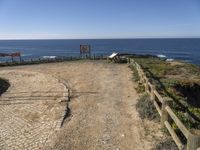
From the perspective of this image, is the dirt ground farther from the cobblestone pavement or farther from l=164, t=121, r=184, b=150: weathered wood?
l=164, t=121, r=184, b=150: weathered wood

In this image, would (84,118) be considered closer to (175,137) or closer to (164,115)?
(164,115)

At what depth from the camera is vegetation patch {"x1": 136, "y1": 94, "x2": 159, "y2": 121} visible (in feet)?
38.0

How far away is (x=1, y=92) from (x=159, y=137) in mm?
12523

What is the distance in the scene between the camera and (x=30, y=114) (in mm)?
12898

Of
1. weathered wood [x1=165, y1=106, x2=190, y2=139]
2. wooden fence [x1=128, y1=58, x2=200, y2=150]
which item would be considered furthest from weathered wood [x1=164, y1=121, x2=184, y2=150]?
weathered wood [x1=165, y1=106, x2=190, y2=139]

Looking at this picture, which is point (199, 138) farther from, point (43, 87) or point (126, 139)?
point (43, 87)

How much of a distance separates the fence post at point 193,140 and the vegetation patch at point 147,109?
4.45 meters

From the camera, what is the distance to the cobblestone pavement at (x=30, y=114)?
980cm

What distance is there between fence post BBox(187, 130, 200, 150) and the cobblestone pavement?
16.7 feet

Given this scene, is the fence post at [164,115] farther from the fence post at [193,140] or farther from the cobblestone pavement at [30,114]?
the cobblestone pavement at [30,114]

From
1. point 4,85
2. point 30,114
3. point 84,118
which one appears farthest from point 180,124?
point 4,85

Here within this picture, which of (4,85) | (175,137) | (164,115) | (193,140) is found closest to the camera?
(193,140)

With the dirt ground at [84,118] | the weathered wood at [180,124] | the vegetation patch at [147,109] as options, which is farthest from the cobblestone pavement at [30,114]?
the weathered wood at [180,124]

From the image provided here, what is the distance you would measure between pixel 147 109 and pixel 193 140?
5.64m
